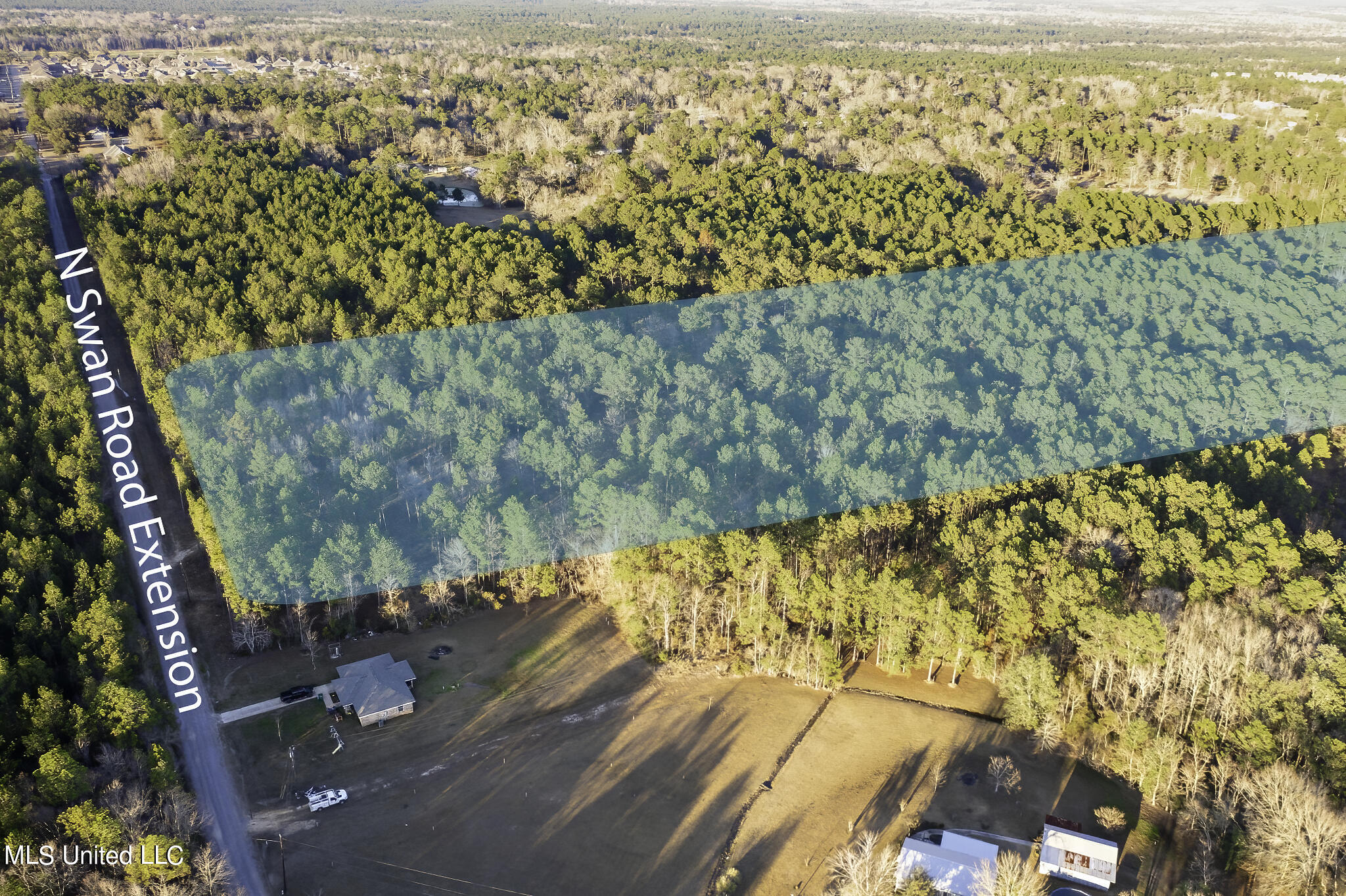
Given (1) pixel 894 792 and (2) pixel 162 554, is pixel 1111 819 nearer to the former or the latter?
(1) pixel 894 792

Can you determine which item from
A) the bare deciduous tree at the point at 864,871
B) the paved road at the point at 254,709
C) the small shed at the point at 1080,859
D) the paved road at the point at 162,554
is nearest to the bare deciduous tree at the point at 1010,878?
the small shed at the point at 1080,859

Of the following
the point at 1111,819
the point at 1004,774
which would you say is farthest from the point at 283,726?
the point at 1111,819

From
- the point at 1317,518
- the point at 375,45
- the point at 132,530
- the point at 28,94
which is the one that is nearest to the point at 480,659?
the point at 132,530

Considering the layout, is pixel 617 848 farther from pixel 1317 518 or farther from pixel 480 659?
pixel 1317 518

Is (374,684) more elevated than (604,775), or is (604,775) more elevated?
(374,684)

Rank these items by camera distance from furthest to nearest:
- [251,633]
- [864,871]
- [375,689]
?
[251,633] < [375,689] < [864,871]
